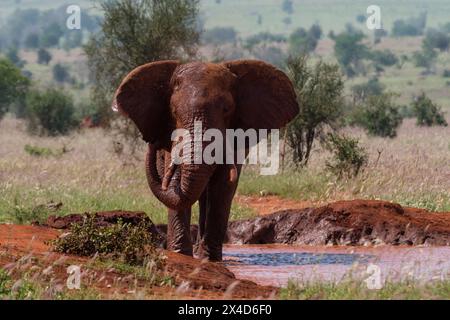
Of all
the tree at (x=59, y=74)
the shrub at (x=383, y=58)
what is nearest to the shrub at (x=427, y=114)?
the shrub at (x=383, y=58)

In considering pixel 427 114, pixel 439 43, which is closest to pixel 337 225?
pixel 427 114

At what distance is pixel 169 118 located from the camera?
13.6m

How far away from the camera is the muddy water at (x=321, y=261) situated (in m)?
12.0

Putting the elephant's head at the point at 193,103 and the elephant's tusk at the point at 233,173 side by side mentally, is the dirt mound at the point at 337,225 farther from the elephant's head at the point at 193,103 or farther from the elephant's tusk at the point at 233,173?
the elephant's tusk at the point at 233,173

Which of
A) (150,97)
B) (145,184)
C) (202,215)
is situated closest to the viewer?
(150,97)

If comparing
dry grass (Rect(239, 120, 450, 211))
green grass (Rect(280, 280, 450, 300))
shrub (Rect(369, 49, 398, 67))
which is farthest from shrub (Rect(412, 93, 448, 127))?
shrub (Rect(369, 49, 398, 67))

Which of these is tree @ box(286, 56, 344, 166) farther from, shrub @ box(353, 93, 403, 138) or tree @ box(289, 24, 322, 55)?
tree @ box(289, 24, 322, 55)

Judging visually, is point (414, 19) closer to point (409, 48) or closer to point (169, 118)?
point (409, 48)

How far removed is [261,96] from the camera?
46.3 feet

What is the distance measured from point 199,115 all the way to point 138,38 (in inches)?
520

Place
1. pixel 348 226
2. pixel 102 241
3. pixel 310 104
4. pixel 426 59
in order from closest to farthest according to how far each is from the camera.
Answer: pixel 102 241, pixel 348 226, pixel 310 104, pixel 426 59

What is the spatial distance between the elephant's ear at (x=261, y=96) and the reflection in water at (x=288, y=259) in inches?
60.1

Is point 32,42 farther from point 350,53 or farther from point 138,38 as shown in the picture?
point 138,38

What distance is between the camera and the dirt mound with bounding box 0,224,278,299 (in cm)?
950
